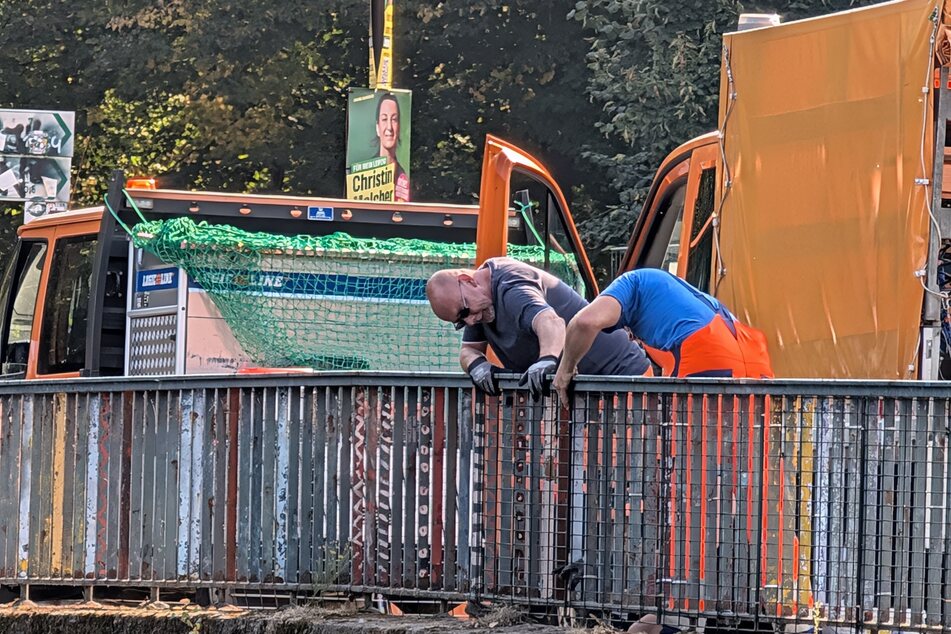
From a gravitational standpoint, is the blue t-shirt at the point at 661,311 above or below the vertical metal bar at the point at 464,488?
above

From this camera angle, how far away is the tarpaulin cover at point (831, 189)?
316 inches

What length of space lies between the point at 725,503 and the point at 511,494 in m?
0.92

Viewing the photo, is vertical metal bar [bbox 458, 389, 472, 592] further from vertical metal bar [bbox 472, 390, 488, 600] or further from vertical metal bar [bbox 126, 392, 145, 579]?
vertical metal bar [bbox 126, 392, 145, 579]

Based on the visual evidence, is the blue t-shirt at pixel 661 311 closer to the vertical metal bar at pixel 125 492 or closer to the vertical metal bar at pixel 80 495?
the vertical metal bar at pixel 125 492

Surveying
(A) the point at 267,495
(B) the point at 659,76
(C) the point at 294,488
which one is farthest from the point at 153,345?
(B) the point at 659,76

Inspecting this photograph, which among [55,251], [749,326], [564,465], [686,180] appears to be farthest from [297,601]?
[55,251]

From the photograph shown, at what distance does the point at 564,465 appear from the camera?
21.9ft

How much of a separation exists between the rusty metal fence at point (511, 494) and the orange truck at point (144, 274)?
3.54m

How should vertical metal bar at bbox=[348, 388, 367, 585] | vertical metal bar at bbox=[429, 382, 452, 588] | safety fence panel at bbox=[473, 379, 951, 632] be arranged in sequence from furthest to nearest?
vertical metal bar at bbox=[348, 388, 367, 585]
vertical metal bar at bbox=[429, 382, 452, 588]
safety fence panel at bbox=[473, 379, 951, 632]

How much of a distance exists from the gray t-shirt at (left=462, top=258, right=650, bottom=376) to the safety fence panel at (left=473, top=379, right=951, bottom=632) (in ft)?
2.39

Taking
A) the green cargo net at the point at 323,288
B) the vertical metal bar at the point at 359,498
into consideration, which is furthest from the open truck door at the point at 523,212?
the vertical metal bar at the point at 359,498

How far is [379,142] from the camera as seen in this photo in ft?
53.1

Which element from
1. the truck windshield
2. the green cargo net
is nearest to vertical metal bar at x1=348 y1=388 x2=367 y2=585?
the green cargo net

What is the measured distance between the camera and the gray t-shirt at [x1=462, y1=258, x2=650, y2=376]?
7.51 m
